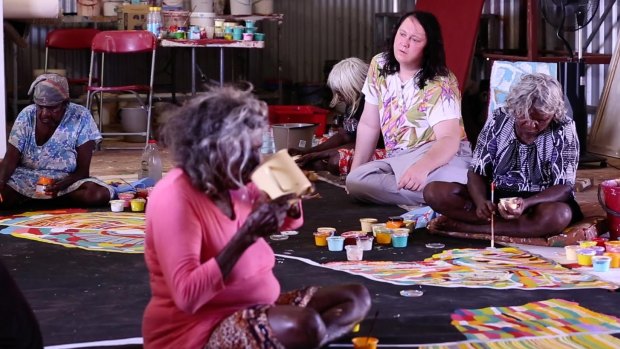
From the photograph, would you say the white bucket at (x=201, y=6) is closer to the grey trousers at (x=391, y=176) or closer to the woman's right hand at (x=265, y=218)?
the grey trousers at (x=391, y=176)

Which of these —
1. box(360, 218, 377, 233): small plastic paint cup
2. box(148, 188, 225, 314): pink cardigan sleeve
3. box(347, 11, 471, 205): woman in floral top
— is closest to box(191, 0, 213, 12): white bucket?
box(347, 11, 471, 205): woman in floral top

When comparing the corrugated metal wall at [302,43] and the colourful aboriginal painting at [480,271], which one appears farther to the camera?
the corrugated metal wall at [302,43]

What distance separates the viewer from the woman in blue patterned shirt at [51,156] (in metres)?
6.42

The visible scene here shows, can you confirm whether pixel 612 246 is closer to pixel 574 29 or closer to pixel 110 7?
pixel 574 29

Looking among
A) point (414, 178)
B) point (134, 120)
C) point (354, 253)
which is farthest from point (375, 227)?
point (134, 120)

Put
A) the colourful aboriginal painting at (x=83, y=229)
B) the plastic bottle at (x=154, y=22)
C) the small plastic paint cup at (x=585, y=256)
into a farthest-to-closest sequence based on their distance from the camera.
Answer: the plastic bottle at (x=154, y=22) → the colourful aboriginal painting at (x=83, y=229) → the small plastic paint cup at (x=585, y=256)

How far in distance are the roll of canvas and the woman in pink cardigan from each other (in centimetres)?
701

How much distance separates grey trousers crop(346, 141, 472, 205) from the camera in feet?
20.9

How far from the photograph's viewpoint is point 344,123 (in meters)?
7.92

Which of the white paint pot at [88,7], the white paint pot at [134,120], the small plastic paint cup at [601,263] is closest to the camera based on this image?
the small plastic paint cup at [601,263]

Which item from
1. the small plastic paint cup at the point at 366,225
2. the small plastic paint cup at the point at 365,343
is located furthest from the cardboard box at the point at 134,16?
the small plastic paint cup at the point at 365,343

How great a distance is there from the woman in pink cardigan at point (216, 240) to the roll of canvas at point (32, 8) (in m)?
7.01

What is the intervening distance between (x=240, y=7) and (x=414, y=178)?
600 centimetres

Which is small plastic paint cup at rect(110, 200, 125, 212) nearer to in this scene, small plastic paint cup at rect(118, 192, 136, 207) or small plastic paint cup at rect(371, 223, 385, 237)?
small plastic paint cup at rect(118, 192, 136, 207)
